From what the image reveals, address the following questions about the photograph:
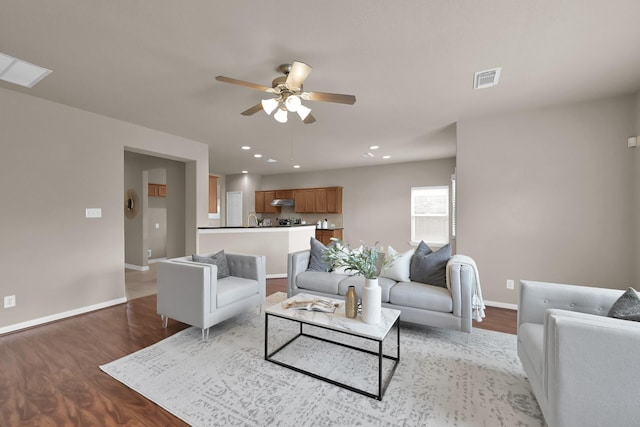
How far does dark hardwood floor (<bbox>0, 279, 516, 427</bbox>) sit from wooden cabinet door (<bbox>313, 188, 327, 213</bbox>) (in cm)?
488

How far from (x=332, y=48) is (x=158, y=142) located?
→ 3425mm

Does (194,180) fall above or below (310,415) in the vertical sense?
above

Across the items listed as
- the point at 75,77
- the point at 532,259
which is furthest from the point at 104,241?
the point at 532,259

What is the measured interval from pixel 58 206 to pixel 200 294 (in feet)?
7.40

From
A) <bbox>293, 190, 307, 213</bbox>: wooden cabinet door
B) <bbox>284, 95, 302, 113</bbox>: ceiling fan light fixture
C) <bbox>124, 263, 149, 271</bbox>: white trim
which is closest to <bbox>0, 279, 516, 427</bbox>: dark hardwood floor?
<bbox>284, 95, 302, 113</bbox>: ceiling fan light fixture

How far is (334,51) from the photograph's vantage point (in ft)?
7.23

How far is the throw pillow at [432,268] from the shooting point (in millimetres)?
3012

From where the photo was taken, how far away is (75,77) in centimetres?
264

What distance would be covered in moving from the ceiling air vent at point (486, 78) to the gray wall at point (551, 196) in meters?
1.09

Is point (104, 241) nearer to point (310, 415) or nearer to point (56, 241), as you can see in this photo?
point (56, 241)

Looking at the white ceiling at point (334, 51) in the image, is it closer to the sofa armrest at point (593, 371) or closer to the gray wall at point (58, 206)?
the gray wall at point (58, 206)

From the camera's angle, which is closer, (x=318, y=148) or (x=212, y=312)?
(x=212, y=312)

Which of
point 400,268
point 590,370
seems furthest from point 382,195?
point 590,370

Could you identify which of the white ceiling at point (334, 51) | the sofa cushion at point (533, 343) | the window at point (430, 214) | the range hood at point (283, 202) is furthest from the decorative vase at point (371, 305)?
the range hood at point (283, 202)
